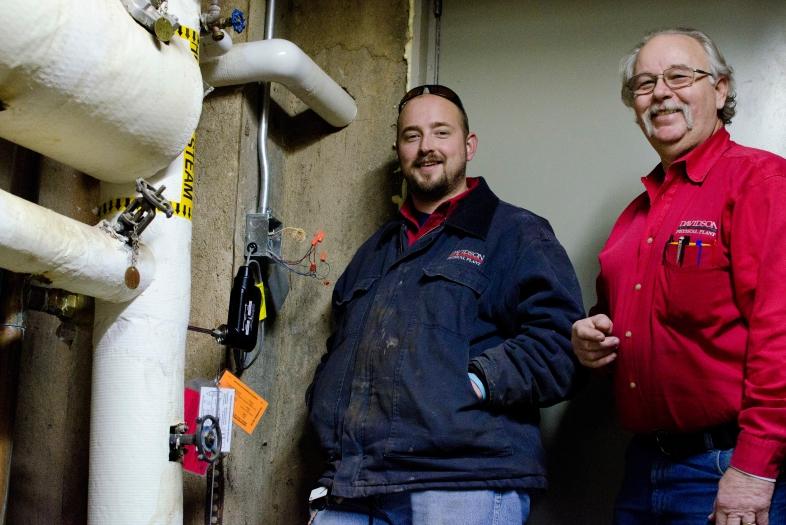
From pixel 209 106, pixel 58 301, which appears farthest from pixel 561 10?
pixel 58 301

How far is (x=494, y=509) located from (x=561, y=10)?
1.27m

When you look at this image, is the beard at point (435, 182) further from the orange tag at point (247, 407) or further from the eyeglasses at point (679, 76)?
the orange tag at point (247, 407)

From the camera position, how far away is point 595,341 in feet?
4.72

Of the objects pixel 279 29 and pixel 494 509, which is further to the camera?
pixel 279 29

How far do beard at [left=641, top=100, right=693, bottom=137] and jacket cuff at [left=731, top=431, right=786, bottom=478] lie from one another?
1.95 ft

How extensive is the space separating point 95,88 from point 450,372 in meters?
0.78

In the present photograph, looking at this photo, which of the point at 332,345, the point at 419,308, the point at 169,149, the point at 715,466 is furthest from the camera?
the point at 332,345

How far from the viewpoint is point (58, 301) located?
149 centimetres

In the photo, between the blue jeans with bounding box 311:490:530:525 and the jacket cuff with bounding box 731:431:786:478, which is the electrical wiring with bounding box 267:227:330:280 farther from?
the jacket cuff with bounding box 731:431:786:478

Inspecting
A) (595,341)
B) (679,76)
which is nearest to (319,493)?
(595,341)

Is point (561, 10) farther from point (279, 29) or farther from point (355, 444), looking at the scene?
point (355, 444)

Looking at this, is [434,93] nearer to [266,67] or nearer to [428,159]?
[428,159]

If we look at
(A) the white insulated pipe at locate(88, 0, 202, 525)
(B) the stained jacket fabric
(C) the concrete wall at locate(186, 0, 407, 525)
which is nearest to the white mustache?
(B) the stained jacket fabric

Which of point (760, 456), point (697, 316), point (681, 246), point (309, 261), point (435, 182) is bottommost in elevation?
point (760, 456)
